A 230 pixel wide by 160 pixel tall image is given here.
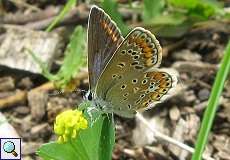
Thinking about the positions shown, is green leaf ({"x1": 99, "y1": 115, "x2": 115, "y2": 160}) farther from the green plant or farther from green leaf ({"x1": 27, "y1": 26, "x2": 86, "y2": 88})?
the green plant

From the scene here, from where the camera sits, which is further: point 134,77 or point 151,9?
point 151,9

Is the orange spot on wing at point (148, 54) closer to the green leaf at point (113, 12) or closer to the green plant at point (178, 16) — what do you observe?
the green leaf at point (113, 12)

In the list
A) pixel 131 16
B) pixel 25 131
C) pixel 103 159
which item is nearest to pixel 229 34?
pixel 131 16

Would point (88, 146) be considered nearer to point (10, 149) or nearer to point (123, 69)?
point (123, 69)

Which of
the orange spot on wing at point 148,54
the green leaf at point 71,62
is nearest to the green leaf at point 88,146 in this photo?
the orange spot on wing at point 148,54

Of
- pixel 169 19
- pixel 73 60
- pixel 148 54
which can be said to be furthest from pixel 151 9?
pixel 148 54

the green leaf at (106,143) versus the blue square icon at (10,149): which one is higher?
the green leaf at (106,143)

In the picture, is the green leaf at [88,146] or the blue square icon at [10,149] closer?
the green leaf at [88,146]
